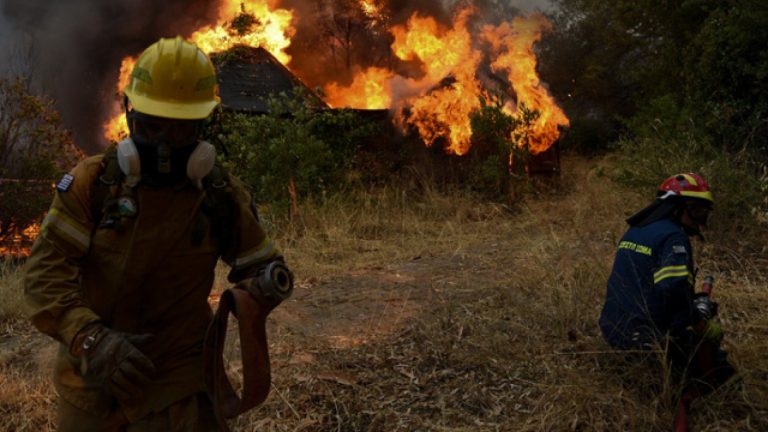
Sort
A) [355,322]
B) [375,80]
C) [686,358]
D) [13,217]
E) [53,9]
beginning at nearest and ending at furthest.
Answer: [686,358] < [355,322] < [13,217] < [375,80] < [53,9]

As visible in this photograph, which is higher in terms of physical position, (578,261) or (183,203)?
(183,203)

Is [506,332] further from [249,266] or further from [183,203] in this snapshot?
[183,203]

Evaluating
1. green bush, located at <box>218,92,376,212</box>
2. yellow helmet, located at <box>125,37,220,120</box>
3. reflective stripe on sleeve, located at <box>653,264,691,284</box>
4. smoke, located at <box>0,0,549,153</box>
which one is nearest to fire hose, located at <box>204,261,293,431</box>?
yellow helmet, located at <box>125,37,220,120</box>

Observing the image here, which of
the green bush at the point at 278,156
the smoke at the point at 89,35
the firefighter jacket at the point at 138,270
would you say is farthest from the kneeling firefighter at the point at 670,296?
the smoke at the point at 89,35

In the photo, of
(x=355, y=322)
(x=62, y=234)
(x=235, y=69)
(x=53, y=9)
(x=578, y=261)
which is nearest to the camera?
Result: (x=62, y=234)

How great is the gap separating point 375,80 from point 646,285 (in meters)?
11.7

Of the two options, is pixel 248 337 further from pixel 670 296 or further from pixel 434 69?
pixel 434 69

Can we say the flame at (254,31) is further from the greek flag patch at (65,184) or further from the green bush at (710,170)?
the greek flag patch at (65,184)

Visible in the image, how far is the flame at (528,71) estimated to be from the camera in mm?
12586

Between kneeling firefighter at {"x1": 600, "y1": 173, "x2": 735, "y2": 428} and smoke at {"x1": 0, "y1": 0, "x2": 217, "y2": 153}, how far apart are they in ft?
45.7

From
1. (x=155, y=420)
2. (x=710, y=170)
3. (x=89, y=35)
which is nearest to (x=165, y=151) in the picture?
(x=155, y=420)

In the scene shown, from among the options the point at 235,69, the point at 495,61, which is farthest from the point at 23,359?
the point at 495,61

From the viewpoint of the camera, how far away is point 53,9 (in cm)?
1652

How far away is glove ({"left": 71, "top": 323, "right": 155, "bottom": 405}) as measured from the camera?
1974mm
